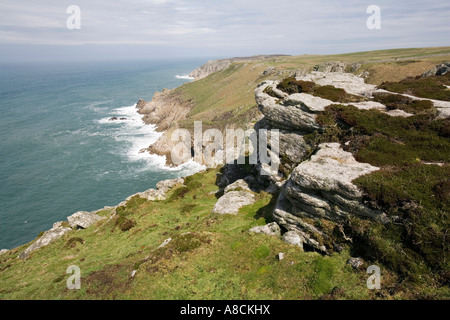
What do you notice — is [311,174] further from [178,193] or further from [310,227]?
[178,193]

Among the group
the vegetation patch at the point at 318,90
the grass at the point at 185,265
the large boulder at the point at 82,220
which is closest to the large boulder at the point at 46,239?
the large boulder at the point at 82,220

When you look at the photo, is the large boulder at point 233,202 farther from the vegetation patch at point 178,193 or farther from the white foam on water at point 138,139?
the white foam on water at point 138,139

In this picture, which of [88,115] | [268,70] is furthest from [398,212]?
[88,115]

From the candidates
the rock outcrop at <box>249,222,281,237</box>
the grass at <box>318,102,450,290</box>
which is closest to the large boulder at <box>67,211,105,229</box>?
the rock outcrop at <box>249,222,281,237</box>

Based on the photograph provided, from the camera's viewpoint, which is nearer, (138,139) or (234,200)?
(234,200)

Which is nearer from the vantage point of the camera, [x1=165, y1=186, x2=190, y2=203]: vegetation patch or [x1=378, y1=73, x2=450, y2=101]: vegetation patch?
[x1=378, y1=73, x2=450, y2=101]: vegetation patch

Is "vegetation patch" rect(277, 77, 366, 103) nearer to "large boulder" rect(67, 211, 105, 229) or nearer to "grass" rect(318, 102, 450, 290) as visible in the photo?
"grass" rect(318, 102, 450, 290)

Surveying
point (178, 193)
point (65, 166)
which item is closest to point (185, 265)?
point (178, 193)
